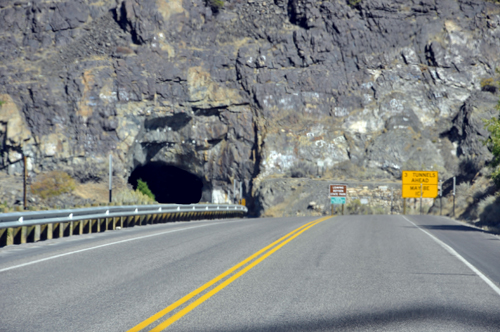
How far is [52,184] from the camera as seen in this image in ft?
167

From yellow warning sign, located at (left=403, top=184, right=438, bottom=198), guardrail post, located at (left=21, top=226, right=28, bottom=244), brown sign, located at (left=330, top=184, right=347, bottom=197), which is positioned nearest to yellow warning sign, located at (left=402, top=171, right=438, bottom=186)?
yellow warning sign, located at (left=403, top=184, right=438, bottom=198)

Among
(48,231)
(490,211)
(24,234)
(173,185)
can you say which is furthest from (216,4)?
(24,234)

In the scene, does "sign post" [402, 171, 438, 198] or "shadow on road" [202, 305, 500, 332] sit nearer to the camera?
"shadow on road" [202, 305, 500, 332]

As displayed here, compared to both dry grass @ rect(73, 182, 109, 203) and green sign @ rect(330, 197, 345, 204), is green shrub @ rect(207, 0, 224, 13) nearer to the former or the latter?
dry grass @ rect(73, 182, 109, 203)

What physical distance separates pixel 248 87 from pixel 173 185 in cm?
1986

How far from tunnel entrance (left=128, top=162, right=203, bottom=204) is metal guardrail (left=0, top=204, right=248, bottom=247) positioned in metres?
40.9

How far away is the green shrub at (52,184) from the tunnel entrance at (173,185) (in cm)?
1470

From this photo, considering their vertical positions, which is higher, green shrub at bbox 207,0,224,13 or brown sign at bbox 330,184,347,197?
green shrub at bbox 207,0,224,13

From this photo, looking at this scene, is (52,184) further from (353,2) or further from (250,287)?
(250,287)

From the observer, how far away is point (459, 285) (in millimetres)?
7691

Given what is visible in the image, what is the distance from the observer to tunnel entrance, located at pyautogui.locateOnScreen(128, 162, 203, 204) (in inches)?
2623

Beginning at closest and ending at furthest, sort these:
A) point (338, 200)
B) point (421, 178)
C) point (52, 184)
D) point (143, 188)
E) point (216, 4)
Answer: point (421, 178), point (338, 200), point (52, 184), point (143, 188), point (216, 4)

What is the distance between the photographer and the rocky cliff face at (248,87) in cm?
5412

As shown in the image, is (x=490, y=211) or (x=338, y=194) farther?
(x=338, y=194)
